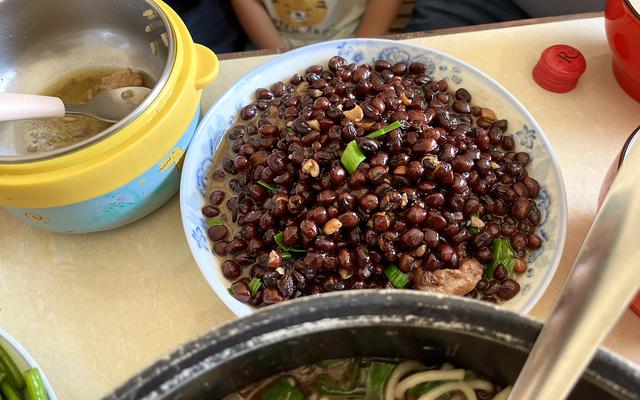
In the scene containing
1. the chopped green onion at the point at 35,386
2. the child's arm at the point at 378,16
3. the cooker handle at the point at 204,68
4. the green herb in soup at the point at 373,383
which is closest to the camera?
the green herb in soup at the point at 373,383

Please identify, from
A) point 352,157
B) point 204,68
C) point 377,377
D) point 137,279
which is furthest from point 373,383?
point 204,68

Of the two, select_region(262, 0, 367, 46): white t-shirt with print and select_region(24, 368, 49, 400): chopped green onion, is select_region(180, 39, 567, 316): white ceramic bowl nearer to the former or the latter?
select_region(24, 368, 49, 400): chopped green onion

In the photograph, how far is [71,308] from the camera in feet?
3.14

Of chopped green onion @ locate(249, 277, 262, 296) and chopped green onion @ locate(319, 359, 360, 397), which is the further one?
chopped green onion @ locate(249, 277, 262, 296)

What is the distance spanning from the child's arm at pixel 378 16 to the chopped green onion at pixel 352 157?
0.77m

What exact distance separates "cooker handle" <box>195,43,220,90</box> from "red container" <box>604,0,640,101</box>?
760 mm

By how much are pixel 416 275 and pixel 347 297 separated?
1.16 feet

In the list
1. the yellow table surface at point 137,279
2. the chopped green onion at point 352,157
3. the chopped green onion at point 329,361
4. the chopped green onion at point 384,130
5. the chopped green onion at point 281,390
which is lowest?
the yellow table surface at point 137,279

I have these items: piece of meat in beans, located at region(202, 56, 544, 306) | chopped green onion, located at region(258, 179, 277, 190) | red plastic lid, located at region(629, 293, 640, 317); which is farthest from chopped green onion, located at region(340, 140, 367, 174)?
red plastic lid, located at region(629, 293, 640, 317)

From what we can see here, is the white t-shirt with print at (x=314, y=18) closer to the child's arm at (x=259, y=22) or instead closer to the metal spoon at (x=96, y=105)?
the child's arm at (x=259, y=22)

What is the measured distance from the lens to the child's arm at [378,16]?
63.0 inches

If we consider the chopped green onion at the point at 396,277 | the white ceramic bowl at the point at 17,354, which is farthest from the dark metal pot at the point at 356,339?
the white ceramic bowl at the point at 17,354

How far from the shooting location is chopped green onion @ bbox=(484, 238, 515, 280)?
0.91 metres

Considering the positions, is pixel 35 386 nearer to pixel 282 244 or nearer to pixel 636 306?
pixel 282 244
